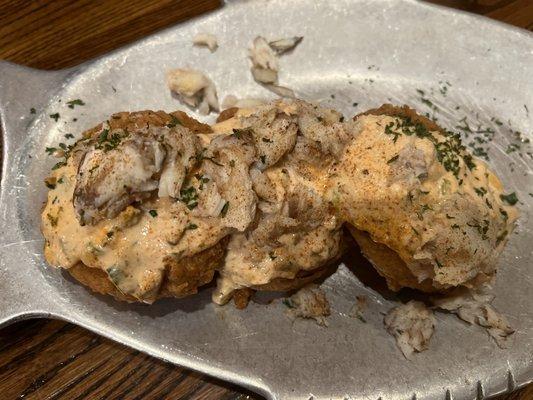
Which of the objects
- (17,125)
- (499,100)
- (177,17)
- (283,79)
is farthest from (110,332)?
(499,100)

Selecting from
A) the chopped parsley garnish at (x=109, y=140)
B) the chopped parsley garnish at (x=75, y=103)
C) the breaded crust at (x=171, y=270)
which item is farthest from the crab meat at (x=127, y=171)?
the chopped parsley garnish at (x=75, y=103)

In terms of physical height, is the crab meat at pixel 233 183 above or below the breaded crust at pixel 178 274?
above

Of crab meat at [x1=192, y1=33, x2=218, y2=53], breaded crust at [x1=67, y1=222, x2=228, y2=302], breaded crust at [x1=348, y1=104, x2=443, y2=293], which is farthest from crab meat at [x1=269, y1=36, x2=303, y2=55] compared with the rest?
breaded crust at [x1=67, y1=222, x2=228, y2=302]

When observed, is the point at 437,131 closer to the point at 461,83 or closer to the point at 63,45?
the point at 461,83

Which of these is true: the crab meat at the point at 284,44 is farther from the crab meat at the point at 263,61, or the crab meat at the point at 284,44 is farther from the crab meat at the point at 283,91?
the crab meat at the point at 283,91

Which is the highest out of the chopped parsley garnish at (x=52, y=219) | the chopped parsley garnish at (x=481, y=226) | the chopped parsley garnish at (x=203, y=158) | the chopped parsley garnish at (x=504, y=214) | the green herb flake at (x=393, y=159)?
the chopped parsley garnish at (x=203, y=158)

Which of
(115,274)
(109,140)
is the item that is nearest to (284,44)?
(109,140)

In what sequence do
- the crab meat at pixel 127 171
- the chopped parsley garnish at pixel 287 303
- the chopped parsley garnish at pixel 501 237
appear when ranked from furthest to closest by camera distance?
the chopped parsley garnish at pixel 287 303 < the chopped parsley garnish at pixel 501 237 < the crab meat at pixel 127 171
